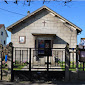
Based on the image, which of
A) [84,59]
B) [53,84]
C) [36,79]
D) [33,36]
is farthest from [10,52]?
[33,36]

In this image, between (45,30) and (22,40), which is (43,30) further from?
(22,40)

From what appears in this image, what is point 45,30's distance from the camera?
12672 millimetres

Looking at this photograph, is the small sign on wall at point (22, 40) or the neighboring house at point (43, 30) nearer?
the neighboring house at point (43, 30)

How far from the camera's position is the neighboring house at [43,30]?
40.9 ft

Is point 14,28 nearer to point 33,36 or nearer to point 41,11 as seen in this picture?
point 33,36

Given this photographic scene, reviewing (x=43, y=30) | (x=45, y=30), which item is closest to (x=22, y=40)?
(x=43, y=30)

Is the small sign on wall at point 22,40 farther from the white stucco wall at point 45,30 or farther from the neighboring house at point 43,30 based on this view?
the white stucco wall at point 45,30

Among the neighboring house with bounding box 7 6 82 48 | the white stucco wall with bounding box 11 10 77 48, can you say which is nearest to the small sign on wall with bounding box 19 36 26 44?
the neighboring house with bounding box 7 6 82 48

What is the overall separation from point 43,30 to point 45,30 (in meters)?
0.20

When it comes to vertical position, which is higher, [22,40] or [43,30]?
[43,30]

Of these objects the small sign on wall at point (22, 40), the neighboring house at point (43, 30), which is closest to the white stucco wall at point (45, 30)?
the neighboring house at point (43, 30)

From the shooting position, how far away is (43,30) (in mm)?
12672

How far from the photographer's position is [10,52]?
7008 mm

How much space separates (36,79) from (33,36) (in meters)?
6.24
